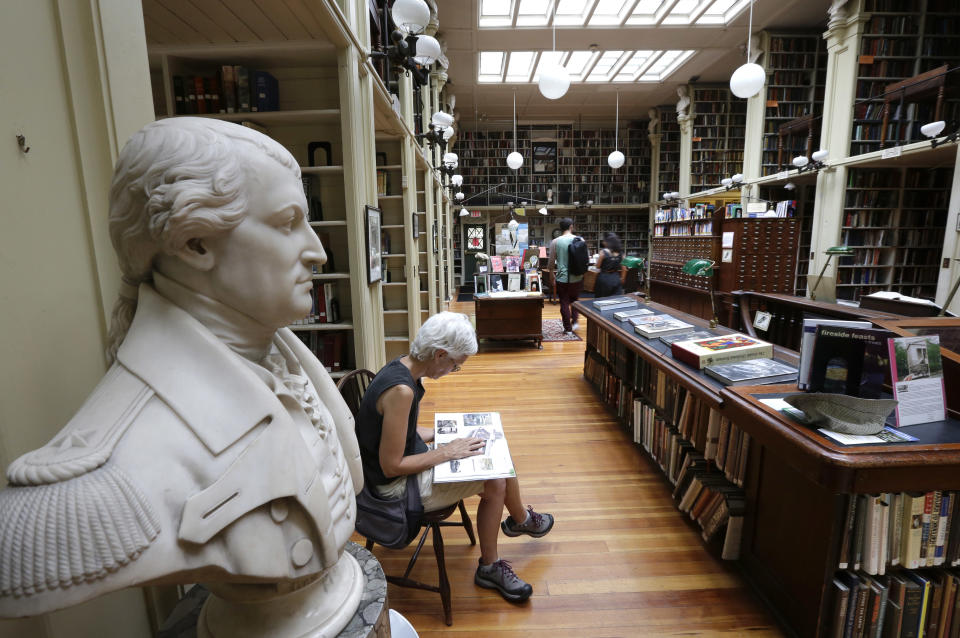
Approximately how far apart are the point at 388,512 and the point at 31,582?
1.20 m

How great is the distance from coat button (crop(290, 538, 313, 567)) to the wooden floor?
131 cm

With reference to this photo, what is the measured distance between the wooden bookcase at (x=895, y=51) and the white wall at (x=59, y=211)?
8408mm

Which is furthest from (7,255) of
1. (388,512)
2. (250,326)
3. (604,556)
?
(604,556)

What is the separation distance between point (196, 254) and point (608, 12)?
27.3ft

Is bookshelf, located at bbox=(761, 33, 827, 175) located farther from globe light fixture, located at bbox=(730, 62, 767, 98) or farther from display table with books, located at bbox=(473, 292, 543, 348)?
display table with books, located at bbox=(473, 292, 543, 348)

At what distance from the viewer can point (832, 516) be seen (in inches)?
55.2

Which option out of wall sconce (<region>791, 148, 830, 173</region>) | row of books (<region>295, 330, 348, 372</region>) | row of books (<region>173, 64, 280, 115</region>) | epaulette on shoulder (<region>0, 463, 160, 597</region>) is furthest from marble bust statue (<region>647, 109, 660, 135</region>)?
epaulette on shoulder (<region>0, 463, 160, 597</region>)

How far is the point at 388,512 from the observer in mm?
1605

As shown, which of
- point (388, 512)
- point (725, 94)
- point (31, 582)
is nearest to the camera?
point (31, 582)

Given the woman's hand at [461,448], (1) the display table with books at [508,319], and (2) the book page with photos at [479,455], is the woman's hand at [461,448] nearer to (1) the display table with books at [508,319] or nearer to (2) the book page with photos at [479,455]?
(2) the book page with photos at [479,455]

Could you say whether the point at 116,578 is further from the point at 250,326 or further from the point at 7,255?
the point at 7,255

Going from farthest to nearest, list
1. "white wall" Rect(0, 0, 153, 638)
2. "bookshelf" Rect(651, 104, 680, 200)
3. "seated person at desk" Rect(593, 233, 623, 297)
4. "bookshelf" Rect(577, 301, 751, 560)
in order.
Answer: "bookshelf" Rect(651, 104, 680, 200) → "seated person at desk" Rect(593, 233, 623, 297) → "bookshelf" Rect(577, 301, 751, 560) → "white wall" Rect(0, 0, 153, 638)

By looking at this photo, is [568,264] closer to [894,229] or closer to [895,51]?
[894,229]

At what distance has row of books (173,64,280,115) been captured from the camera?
267cm
